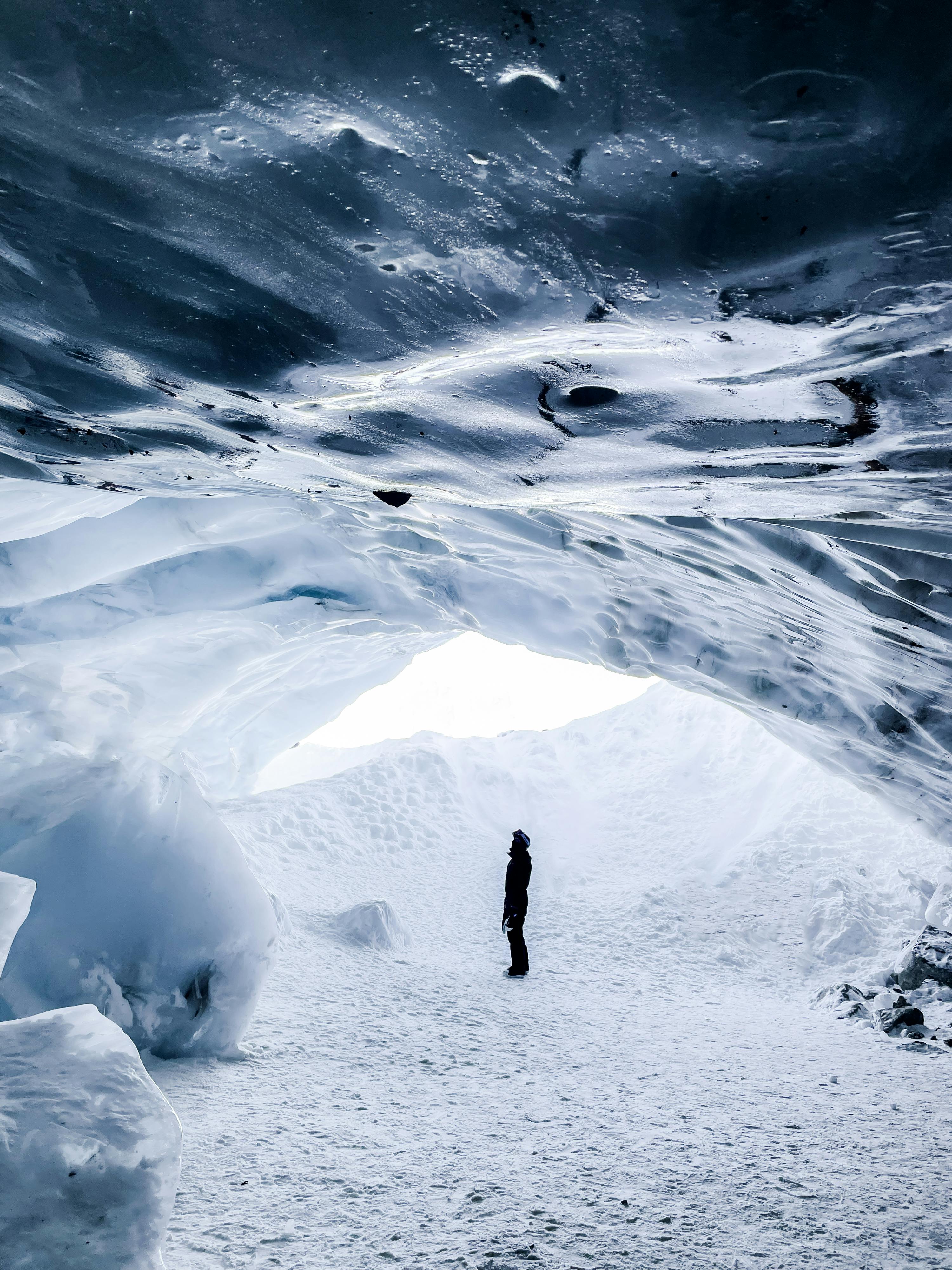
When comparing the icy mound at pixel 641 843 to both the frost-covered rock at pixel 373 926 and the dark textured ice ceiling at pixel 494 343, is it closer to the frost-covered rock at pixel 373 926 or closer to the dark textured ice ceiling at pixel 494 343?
the frost-covered rock at pixel 373 926

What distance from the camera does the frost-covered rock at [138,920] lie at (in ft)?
10.2

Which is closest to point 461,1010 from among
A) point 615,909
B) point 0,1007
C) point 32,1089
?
point 0,1007

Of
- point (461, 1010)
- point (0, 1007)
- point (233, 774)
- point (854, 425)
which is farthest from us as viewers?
point (233, 774)

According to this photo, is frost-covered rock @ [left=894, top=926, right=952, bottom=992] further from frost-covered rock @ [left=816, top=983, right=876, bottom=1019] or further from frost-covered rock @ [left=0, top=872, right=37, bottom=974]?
frost-covered rock @ [left=0, top=872, right=37, bottom=974]

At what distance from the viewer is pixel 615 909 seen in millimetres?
8906

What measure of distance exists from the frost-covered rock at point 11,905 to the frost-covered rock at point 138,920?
900mm

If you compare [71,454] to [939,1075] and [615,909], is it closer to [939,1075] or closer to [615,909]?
[939,1075]

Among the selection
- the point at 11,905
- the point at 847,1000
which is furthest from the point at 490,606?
the point at 847,1000

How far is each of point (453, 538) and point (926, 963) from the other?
201 inches

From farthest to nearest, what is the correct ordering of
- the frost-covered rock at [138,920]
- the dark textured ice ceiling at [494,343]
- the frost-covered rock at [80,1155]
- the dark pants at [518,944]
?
1. the dark pants at [518,944]
2. the frost-covered rock at [138,920]
3. the frost-covered rock at [80,1155]
4. the dark textured ice ceiling at [494,343]

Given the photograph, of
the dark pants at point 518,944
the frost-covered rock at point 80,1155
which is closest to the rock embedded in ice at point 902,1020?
the dark pants at point 518,944

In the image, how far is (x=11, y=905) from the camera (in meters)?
2.30

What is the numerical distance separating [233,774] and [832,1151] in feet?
24.8

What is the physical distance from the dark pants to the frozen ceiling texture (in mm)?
2279
